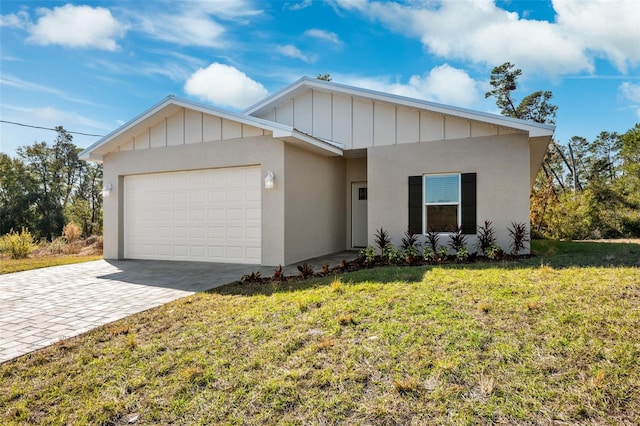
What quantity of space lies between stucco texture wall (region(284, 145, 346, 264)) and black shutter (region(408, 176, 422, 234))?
8.59 feet

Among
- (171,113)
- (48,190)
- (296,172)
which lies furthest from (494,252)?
(48,190)

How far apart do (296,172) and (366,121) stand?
2510mm

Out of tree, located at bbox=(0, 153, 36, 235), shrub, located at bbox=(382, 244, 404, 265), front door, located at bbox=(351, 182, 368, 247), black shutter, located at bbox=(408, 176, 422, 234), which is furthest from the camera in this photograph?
tree, located at bbox=(0, 153, 36, 235)

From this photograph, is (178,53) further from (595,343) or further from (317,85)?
(595,343)

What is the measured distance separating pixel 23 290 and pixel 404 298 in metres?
6.91

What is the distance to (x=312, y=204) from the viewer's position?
10492 millimetres

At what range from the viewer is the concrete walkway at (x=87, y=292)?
15.2 ft

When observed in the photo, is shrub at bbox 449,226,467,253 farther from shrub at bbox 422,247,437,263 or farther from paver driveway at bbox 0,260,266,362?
paver driveway at bbox 0,260,266,362

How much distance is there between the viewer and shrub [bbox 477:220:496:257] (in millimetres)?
9102

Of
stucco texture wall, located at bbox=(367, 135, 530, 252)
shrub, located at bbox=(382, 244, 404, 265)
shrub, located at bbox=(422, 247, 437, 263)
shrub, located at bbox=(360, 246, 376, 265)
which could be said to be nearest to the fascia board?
stucco texture wall, located at bbox=(367, 135, 530, 252)

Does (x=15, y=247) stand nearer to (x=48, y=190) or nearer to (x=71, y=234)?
(x=71, y=234)

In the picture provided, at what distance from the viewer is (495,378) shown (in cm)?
303

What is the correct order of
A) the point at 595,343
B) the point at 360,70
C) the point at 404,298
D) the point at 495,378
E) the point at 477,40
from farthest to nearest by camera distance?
the point at 360,70
the point at 477,40
the point at 404,298
the point at 595,343
the point at 495,378

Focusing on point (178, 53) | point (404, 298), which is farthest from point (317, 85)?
point (404, 298)
